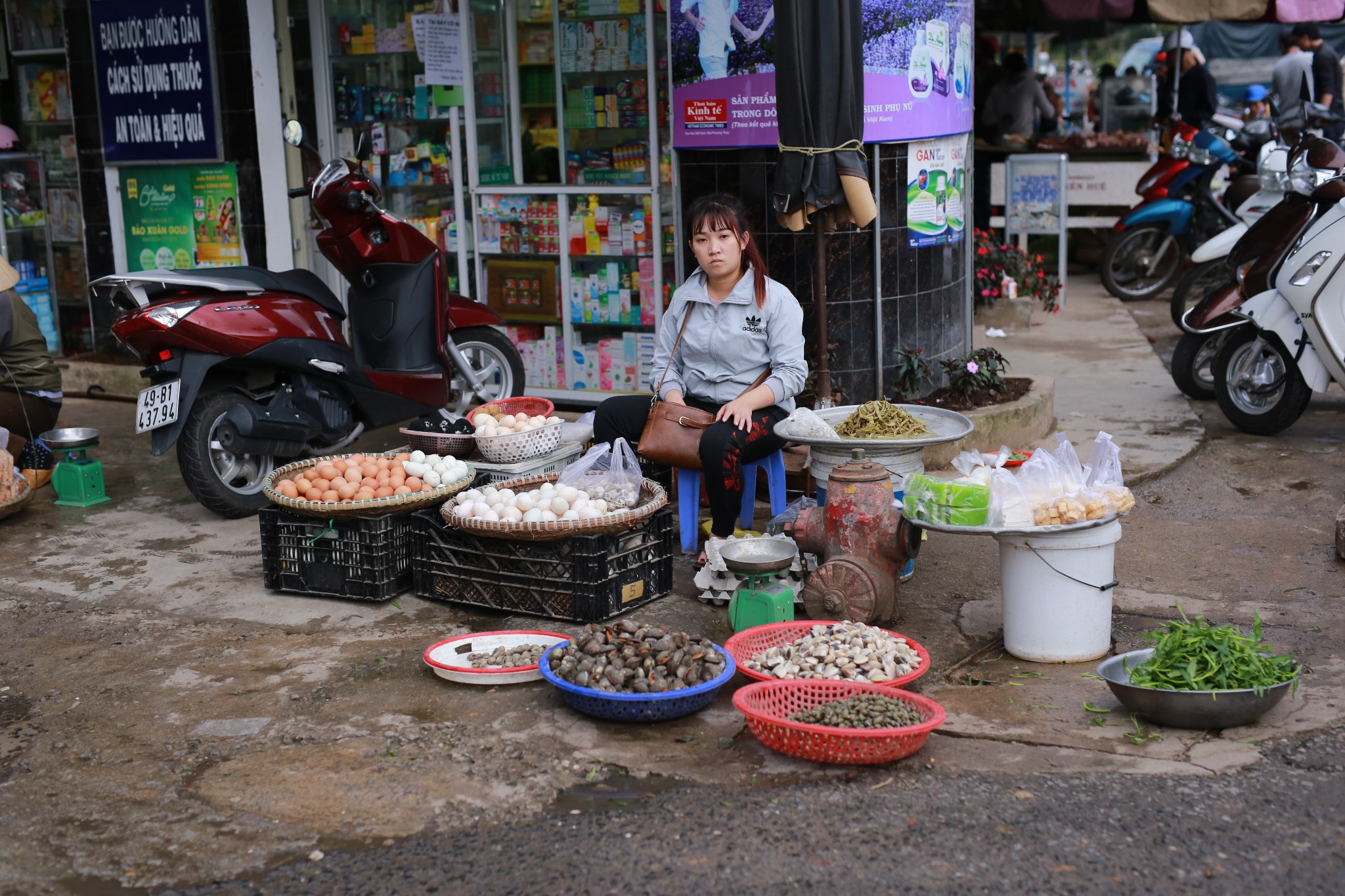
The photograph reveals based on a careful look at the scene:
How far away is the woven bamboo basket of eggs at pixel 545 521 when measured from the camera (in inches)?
187

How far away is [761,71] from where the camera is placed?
6.68m

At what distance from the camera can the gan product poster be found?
7059 millimetres

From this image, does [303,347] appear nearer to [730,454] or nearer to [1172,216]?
[730,454]

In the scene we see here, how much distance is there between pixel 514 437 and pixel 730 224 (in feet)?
4.31

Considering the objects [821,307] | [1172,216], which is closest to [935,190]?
[821,307]

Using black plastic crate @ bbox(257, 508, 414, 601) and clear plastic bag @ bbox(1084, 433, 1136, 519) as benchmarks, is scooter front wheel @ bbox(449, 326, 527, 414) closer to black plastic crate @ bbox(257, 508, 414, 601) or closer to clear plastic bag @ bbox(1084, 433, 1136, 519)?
black plastic crate @ bbox(257, 508, 414, 601)

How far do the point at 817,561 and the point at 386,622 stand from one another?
1655mm

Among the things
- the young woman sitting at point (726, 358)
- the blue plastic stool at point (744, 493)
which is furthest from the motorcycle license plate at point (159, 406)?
the blue plastic stool at point (744, 493)

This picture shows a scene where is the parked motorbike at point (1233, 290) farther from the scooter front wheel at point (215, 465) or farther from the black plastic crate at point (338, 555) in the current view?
the scooter front wheel at point (215, 465)

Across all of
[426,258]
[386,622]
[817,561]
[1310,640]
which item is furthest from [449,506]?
[1310,640]

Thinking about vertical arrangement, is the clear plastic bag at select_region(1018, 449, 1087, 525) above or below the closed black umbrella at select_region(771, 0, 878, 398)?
below

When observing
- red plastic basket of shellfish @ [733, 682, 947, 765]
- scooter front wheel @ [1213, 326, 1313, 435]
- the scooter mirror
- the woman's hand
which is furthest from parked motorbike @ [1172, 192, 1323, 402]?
the scooter mirror

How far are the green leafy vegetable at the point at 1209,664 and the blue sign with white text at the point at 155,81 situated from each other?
279 inches

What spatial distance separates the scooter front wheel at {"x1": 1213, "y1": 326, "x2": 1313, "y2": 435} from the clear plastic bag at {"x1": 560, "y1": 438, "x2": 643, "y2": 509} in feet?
12.7
